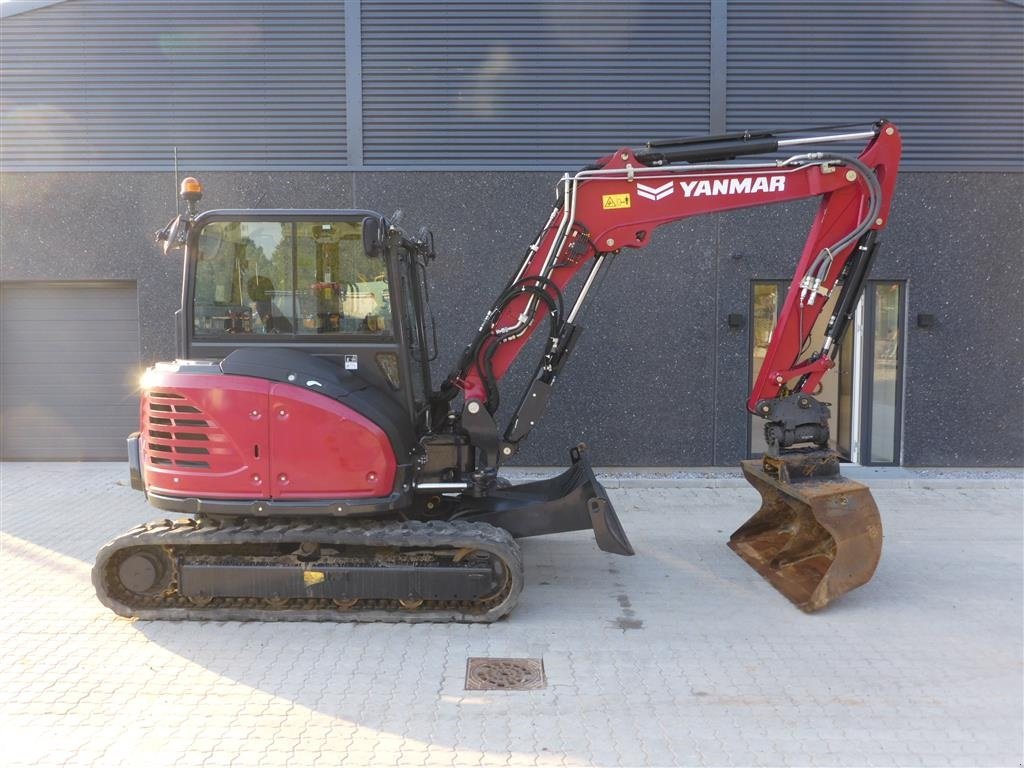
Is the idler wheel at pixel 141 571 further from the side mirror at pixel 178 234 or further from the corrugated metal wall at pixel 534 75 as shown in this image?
the corrugated metal wall at pixel 534 75

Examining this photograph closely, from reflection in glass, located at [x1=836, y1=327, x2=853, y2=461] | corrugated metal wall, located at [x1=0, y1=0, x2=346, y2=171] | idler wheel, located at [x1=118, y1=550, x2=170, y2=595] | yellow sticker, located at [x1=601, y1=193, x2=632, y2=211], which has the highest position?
corrugated metal wall, located at [x1=0, y1=0, x2=346, y2=171]

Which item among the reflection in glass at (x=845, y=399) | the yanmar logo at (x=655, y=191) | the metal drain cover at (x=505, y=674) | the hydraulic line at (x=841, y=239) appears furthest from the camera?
the reflection in glass at (x=845, y=399)

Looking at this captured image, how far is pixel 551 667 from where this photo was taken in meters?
4.20

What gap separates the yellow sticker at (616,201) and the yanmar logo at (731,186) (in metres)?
0.38

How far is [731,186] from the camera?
5.14m

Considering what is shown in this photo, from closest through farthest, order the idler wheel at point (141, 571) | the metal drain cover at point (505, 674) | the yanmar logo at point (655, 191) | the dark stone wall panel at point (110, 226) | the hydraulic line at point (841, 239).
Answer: the metal drain cover at point (505, 674) → the idler wheel at point (141, 571) → the hydraulic line at point (841, 239) → the yanmar logo at point (655, 191) → the dark stone wall panel at point (110, 226)

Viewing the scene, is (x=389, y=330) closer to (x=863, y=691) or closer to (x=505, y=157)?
(x=863, y=691)

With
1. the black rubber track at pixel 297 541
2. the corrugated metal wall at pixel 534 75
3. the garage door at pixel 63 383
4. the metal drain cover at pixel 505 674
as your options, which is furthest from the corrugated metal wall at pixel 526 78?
the metal drain cover at pixel 505 674

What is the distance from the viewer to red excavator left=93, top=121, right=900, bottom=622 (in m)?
4.70

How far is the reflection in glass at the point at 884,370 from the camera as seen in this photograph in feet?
30.5

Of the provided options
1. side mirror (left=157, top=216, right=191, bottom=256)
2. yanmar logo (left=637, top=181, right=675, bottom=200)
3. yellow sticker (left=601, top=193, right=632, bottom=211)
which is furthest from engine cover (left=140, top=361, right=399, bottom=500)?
yanmar logo (left=637, top=181, right=675, bottom=200)

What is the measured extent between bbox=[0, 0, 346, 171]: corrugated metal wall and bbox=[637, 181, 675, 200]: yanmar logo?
5.16 m

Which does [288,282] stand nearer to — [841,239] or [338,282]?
[338,282]

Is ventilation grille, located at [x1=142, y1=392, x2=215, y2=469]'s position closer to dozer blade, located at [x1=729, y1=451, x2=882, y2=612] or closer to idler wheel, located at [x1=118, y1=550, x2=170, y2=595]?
idler wheel, located at [x1=118, y1=550, x2=170, y2=595]
